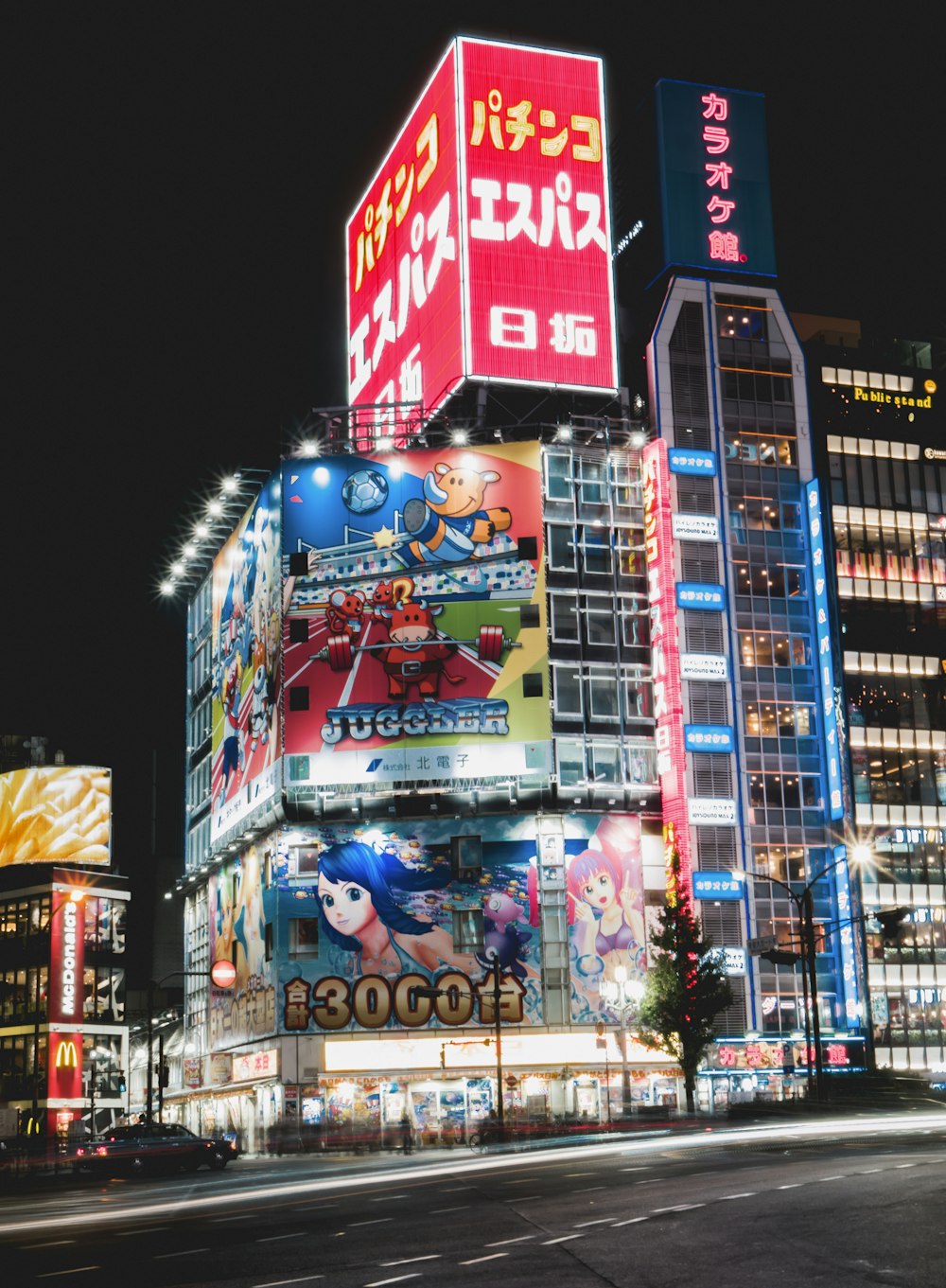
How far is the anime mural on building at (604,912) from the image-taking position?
8506cm

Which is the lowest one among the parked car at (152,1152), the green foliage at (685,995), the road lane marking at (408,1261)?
the parked car at (152,1152)

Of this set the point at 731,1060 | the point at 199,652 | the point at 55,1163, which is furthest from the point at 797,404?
the point at 55,1163

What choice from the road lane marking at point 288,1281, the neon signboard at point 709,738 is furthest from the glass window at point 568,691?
the road lane marking at point 288,1281

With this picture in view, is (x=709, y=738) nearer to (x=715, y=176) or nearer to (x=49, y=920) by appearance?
(x=715, y=176)

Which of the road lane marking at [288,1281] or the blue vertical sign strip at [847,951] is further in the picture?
the blue vertical sign strip at [847,951]

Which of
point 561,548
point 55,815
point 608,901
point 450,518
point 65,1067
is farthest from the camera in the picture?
point 55,815

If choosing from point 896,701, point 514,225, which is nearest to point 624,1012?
point 896,701

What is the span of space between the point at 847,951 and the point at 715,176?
48.4 metres

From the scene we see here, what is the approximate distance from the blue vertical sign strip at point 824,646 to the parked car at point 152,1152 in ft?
154

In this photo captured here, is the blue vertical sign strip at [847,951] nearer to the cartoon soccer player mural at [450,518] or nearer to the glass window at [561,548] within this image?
the glass window at [561,548]

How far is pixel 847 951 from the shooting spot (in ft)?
296

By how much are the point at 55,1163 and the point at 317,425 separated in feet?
166

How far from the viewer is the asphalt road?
19.3 metres

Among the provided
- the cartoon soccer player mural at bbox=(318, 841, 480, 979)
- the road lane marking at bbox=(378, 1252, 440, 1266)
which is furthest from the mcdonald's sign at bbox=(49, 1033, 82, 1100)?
the road lane marking at bbox=(378, 1252, 440, 1266)
